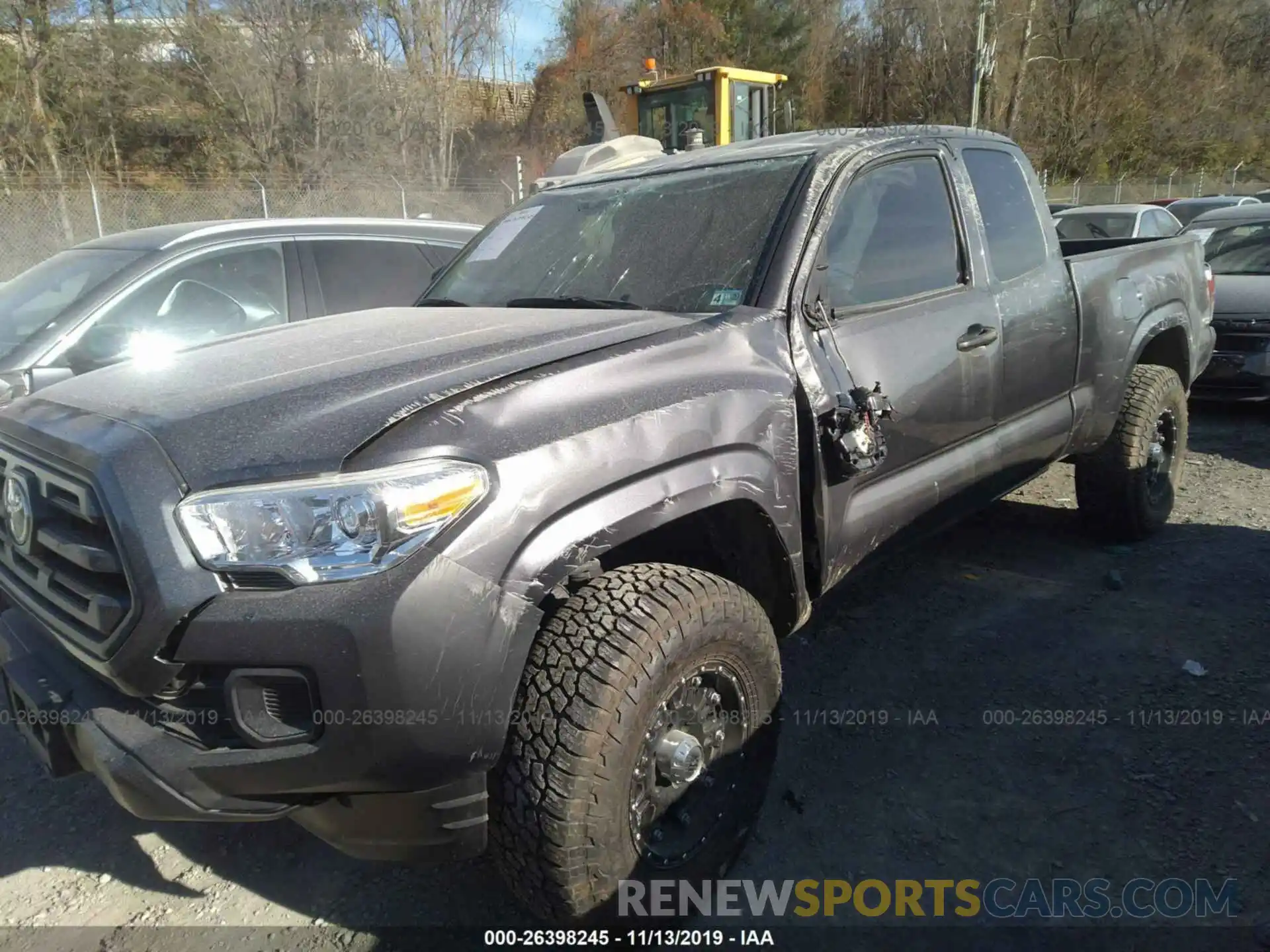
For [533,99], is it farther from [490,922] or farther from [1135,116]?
[490,922]

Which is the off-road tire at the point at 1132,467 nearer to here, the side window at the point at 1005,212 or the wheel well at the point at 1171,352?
the wheel well at the point at 1171,352

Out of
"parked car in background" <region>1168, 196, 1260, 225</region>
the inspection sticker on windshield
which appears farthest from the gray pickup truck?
"parked car in background" <region>1168, 196, 1260, 225</region>

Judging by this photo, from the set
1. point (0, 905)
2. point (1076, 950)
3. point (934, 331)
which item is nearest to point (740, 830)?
point (1076, 950)

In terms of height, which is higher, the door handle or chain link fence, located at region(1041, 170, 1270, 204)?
chain link fence, located at region(1041, 170, 1270, 204)

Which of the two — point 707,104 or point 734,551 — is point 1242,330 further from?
point 707,104

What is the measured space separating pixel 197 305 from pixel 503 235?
1.88 m

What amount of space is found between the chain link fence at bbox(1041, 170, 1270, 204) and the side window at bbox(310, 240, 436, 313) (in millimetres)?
32225

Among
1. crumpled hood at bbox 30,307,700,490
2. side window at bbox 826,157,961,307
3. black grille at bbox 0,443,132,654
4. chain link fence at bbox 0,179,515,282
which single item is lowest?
black grille at bbox 0,443,132,654

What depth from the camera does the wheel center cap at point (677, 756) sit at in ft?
7.16

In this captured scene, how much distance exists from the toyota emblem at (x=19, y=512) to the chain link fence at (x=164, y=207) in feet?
36.6

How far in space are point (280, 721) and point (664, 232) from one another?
1963 mm

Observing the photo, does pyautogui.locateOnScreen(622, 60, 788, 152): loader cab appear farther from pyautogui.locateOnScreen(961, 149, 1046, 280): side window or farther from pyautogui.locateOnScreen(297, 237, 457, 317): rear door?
pyautogui.locateOnScreen(961, 149, 1046, 280): side window

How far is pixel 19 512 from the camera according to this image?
85.2 inches

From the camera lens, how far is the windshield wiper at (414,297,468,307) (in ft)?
10.9
